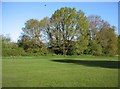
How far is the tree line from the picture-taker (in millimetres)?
55000

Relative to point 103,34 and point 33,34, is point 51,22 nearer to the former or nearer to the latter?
point 33,34

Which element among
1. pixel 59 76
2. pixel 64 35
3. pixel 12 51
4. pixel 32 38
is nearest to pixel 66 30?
pixel 64 35

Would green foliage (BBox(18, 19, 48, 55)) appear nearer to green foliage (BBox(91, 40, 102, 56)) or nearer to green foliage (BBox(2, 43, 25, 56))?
green foliage (BBox(2, 43, 25, 56))

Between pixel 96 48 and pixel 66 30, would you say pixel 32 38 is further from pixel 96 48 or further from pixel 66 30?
pixel 96 48

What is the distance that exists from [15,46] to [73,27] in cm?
1266

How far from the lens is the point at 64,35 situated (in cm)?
5528

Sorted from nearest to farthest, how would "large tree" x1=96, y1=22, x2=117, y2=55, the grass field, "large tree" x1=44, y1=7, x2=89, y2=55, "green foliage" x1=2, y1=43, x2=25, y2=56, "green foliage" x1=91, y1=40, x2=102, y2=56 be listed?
the grass field < "green foliage" x1=2, y1=43, x2=25, y2=56 < "large tree" x1=44, y1=7, x2=89, y2=55 < "green foliage" x1=91, y1=40, x2=102, y2=56 < "large tree" x1=96, y1=22, x2=117, y2=55

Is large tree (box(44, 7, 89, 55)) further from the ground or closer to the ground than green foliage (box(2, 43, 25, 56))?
further from the ground

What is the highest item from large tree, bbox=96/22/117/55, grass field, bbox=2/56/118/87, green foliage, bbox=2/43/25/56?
large tree, bbox=96/22/117/55

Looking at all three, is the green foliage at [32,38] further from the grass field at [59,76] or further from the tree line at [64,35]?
the grass field at [59,76]

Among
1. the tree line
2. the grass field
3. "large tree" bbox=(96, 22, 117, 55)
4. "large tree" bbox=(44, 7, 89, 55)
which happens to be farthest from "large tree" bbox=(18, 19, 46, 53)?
the grass field

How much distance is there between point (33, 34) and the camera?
56750 mm

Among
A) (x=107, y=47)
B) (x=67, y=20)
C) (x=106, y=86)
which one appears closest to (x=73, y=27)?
(x=67, y=20)

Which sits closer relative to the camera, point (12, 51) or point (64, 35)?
point (12, 51)
